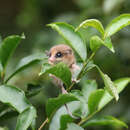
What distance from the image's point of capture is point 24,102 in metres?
1.45

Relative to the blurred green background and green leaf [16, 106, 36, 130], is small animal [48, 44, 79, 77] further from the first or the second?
the blurred green background

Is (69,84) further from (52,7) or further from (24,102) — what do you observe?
(52,7)

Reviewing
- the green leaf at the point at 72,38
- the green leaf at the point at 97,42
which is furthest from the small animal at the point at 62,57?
the green leaf at the point at 97,42

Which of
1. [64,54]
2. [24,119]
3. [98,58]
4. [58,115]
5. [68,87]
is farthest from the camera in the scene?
[98,58]

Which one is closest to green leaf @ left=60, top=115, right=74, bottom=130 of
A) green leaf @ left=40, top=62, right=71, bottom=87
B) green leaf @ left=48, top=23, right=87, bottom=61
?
green leaf @ left=40, top=62, right=71, bottom=87

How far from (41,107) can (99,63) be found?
625 mm

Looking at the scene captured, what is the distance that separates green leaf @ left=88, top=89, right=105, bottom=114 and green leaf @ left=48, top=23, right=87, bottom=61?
0.16 meters

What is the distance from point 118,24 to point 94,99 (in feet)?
1.16

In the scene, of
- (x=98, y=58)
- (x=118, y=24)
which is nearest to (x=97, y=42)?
(x=118, y=24)

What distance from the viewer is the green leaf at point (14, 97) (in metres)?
1.42

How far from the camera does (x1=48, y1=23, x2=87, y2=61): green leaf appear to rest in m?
1.47

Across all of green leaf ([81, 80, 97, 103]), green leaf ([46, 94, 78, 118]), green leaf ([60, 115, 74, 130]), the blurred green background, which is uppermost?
green leaf ([46, 94, 78, 118])

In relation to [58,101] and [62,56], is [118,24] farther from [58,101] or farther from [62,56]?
[62,56]

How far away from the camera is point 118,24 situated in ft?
4.65
